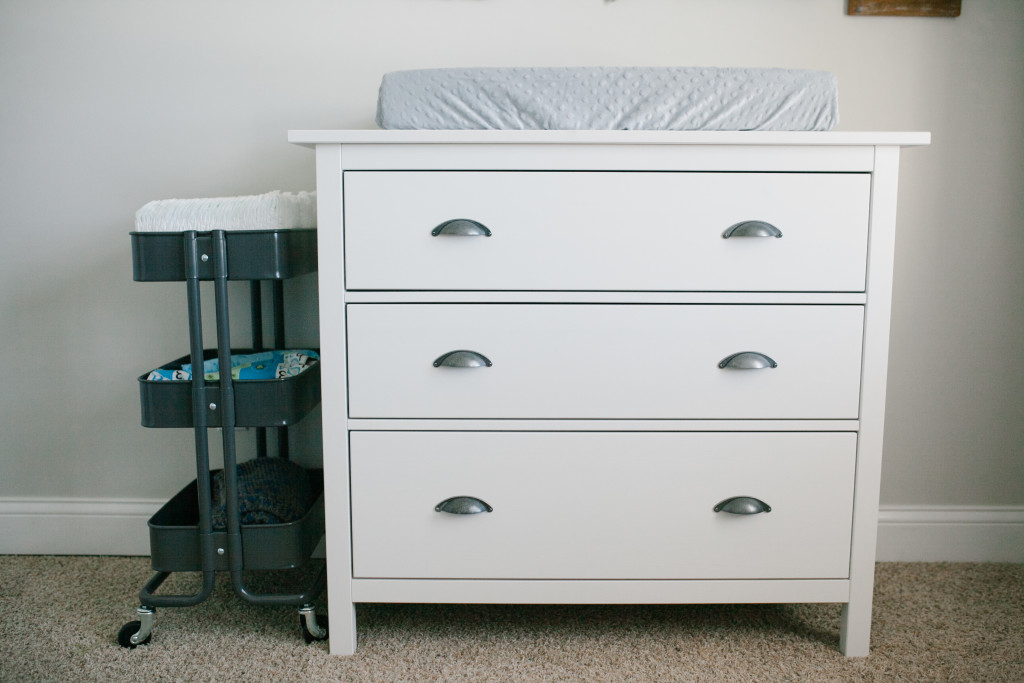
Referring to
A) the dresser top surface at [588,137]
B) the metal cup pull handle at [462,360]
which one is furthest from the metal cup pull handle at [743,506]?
the dresser top surface at [588,137]

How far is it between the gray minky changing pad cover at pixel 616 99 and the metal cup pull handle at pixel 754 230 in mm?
171

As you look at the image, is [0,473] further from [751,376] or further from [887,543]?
[887,543]

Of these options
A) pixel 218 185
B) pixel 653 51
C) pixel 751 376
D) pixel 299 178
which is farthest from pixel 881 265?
pixel 218 185

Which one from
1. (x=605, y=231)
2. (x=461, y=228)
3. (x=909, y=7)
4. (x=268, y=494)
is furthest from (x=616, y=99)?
(x=268, y=494)

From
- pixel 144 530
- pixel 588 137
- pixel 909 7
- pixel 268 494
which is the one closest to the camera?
pixel 588 137

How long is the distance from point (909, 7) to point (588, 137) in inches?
37.5

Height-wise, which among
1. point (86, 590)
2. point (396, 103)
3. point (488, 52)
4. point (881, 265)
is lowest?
point (86, 590)

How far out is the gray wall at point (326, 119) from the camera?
5.34 ft

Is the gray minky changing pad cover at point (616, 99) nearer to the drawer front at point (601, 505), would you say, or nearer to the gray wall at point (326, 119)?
the gray wall at point (326, 119)

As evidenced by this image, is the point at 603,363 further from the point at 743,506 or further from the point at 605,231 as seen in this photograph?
the point at 743,506

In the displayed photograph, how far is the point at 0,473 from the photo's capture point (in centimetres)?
177

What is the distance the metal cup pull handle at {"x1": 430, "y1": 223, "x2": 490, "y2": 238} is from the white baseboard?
1.08m

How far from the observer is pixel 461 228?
122 centimetres

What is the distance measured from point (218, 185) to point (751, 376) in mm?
1225
